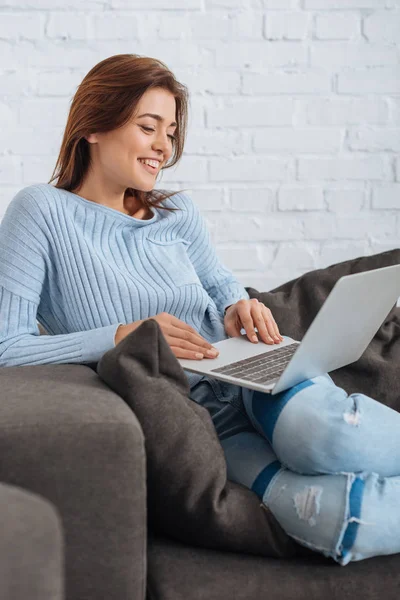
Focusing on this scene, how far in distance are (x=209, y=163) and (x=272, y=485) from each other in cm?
136

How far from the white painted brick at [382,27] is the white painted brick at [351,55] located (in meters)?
0.03

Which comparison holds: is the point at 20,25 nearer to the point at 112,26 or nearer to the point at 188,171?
the point at 112,26

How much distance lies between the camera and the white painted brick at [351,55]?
94.0 inches

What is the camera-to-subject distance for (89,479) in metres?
1.03

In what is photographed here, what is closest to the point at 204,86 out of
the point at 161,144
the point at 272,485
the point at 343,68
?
the point at 343,68

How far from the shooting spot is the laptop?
3.96 feet

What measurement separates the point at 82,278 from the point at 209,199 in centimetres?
90

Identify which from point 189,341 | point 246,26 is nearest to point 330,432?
point 189,341

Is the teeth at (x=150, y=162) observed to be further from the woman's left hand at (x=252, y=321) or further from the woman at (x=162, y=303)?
the woman's left hand at (x=252, y=321)

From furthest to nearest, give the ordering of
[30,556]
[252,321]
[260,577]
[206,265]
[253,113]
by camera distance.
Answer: [253,113]
[206,265]
[252,321]
[260,577]
[30,556]

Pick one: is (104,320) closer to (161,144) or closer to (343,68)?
(161,144)

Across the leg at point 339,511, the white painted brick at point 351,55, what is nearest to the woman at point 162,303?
the leg at point 339,511

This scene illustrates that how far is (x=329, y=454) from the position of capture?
3.92 feet

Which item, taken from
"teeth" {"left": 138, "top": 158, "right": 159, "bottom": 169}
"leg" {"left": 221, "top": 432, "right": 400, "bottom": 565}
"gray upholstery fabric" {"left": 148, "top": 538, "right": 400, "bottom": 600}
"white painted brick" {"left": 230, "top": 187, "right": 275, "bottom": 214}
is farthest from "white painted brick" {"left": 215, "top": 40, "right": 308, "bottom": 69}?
"gray upholstery fabric" {"left": 148, "top": 538, "right": 400, "bottom": 600}
